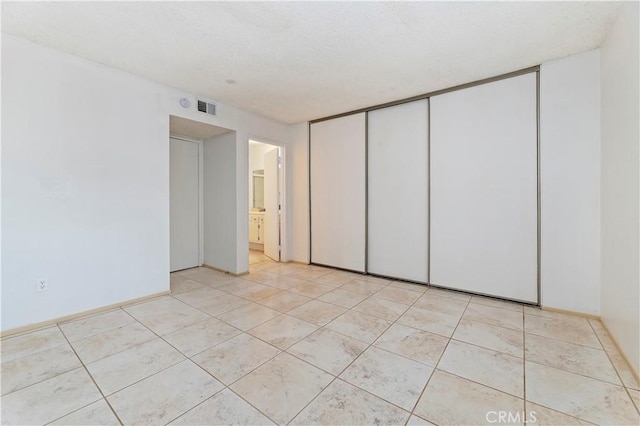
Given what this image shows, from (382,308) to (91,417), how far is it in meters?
2.57

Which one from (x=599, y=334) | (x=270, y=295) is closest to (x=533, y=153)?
(x=599, y=334)

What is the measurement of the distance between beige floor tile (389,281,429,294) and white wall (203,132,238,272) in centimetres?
261

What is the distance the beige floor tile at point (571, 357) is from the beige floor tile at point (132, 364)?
2819 mm

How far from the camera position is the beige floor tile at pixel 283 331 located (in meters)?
2.37

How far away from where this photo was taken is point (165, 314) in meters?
2.95

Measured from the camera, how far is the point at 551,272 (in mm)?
2965

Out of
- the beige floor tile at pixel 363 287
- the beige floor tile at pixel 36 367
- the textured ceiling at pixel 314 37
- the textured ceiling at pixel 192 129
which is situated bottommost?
the beige floor tile at pixel 36 367

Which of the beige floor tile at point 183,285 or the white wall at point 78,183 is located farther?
the beige floor tile at point 183,285

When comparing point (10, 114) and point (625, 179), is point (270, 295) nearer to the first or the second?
point (10, 114)

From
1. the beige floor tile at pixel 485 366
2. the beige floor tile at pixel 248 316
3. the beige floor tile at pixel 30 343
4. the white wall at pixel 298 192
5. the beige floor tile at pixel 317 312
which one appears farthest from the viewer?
the white wall at pixel 298 192

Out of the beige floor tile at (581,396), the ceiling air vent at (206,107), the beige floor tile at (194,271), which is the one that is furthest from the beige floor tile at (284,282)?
the beige floor tile at (581,396)

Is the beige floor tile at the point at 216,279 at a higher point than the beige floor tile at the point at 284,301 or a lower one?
higher

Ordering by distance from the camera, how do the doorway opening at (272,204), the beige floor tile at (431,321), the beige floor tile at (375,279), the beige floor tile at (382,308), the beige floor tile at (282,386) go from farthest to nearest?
the doorway opening at (272,204) → the beige floor tile at (375,279) → the beige floor tile at (382,308) → the beige floor tile at (431,321) → the beige floor tile at (282,386)

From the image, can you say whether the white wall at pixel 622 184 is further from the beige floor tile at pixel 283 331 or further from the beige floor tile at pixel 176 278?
the beige floor tile at pixel 176 278
